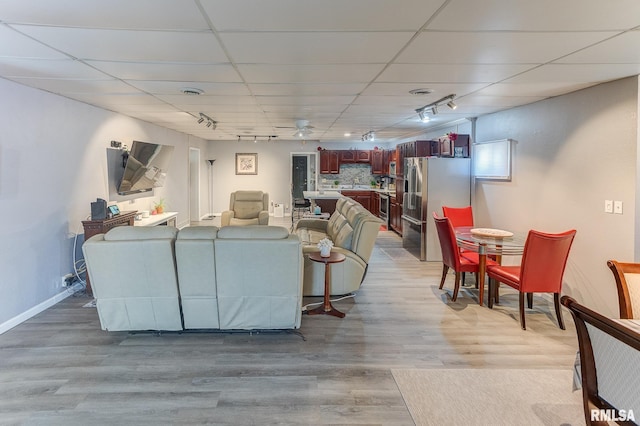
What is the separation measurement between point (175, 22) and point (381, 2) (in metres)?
1.15

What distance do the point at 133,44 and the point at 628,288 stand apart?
3.41m

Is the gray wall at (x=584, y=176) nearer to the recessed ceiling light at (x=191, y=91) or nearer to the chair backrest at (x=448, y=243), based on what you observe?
the chair backrest at (x=448, y=243)

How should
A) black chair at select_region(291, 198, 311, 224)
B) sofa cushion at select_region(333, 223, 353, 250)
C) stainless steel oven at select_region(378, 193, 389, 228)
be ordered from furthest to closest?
black chair at select_region(291, 198, 311, 224), stainless steel oven at select_region(378, 193, 389, 228), sofa cushion at select_region(333, 223, 353, 250)

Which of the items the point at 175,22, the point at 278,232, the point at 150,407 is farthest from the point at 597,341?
the point at 175,22

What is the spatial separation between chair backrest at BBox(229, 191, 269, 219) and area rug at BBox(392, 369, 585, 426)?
5145 mm

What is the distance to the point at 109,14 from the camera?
1.95m

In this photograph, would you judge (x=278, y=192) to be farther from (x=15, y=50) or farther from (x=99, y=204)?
(x=15, y=50)

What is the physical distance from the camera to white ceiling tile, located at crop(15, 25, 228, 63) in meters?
2.21

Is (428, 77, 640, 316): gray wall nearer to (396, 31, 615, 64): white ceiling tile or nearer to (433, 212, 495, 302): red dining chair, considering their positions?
(433, 212, 495, 302): red dining chair

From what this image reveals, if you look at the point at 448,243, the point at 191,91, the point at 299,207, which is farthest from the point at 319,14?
the point at 299,207

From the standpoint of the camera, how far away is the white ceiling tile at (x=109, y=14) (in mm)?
1829

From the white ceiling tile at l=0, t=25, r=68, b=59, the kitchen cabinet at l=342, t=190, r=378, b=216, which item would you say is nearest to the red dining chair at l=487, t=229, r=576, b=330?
the white ceiling tile at l=0, t=25, r=68, b=59

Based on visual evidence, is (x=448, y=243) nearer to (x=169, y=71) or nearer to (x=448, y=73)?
(x=448, y=73)

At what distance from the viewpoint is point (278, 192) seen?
436 inches
